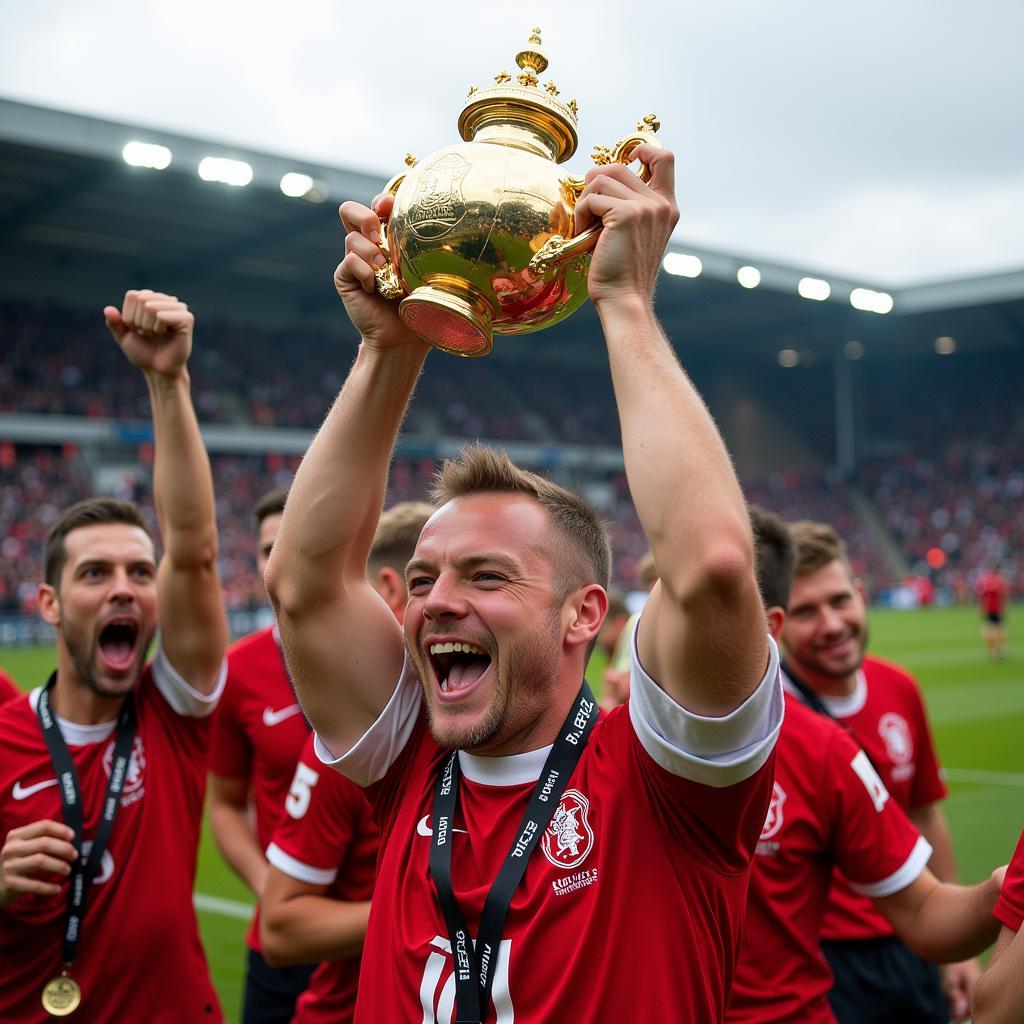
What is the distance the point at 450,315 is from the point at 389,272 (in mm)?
256

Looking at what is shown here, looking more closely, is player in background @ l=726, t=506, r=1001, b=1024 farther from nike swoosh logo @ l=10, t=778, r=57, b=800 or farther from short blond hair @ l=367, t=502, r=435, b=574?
nike swoosh logo @ l=10, t=778, r=57, b=800

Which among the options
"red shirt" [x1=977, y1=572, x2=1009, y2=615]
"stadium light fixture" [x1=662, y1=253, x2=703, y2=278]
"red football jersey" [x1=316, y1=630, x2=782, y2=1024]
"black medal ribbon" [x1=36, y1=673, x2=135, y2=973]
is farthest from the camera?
"stadium light fixture" [x1=662, y1=253, x2=703, y2=278]

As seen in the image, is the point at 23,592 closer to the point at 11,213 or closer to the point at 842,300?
the point at 11,213

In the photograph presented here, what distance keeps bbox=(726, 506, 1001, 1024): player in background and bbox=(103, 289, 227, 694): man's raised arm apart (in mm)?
1624

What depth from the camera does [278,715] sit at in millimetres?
3811

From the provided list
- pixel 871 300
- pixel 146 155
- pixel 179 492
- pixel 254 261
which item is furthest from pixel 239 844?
pixel 871 300

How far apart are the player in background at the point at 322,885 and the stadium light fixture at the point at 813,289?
31712 mm

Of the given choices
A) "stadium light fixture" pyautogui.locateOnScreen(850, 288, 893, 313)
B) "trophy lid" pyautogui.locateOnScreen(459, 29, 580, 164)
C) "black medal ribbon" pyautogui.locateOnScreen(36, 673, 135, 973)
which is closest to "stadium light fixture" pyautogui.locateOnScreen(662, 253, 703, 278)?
"stadium light fixture" pyautogui.locateOnScreen(850, 288, 893, 313)

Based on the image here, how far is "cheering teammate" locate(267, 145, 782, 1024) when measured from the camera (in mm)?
1785

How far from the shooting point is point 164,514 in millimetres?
3260

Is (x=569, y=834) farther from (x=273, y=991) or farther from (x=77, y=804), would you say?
(x=273, y=991)

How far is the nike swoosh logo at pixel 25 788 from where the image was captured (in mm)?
3137

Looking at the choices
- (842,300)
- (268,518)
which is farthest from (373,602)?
(842,300)

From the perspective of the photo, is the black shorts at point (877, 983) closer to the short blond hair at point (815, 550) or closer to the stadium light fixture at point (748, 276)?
the short blond hair at point (815, 550)
